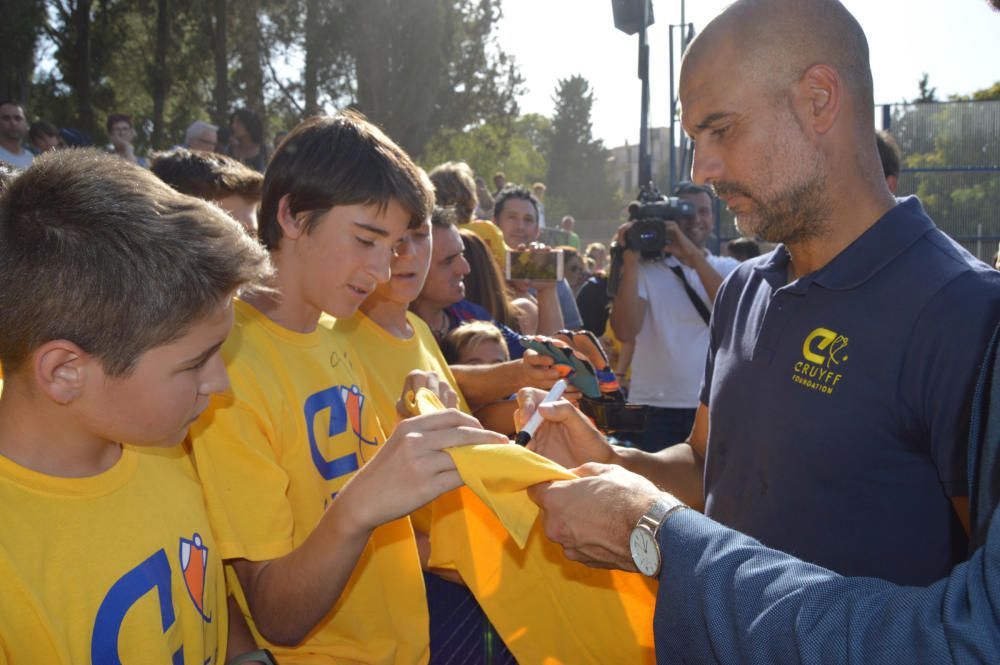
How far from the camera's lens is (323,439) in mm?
2086

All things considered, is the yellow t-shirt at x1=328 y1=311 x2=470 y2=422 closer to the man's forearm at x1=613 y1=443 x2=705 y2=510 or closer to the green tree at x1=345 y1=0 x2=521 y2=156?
the man's forearm at x1=613 y1=443 x2=705 y2=510

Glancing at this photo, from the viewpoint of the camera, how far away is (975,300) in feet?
5.36

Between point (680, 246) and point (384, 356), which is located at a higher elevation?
point (680, 246)

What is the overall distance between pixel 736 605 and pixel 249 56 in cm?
2353

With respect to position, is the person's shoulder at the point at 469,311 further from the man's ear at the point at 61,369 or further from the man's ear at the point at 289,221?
the man's ear at the point at 61,369

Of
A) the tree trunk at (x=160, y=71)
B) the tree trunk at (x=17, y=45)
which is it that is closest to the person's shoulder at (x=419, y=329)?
the tree trunk at (x=17, y=45)

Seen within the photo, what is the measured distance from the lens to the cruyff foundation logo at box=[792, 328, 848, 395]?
1.80m

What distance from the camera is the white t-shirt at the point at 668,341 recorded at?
15.7 ft

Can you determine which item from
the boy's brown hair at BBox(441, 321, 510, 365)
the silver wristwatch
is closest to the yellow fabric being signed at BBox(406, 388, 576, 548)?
the silver wristwatch

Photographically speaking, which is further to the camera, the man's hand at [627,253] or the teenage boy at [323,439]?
the man's hand at [627,253]

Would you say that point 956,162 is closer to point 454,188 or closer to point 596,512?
point 454,188

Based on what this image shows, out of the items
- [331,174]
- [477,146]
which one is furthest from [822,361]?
[477,146]

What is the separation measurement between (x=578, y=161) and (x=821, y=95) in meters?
72.1

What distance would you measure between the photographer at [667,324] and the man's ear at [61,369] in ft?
11.8
